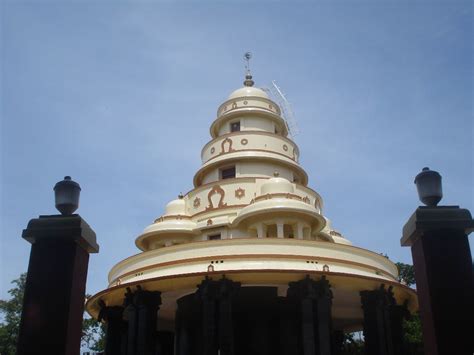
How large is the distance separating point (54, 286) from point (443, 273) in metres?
6.02

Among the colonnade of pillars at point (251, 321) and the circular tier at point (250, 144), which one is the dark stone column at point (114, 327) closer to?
the colonnade of pillars at point (251, 321)

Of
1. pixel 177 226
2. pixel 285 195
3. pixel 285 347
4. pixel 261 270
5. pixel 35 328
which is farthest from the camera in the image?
pixel 177 226

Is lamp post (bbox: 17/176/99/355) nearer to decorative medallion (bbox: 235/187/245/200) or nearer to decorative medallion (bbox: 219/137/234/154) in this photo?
decorative medallion (bbox: 235/187/245/200)

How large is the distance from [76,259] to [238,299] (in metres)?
14.9

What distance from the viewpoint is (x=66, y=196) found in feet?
28.9

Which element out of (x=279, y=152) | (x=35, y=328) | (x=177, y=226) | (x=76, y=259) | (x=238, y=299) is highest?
(x=279, y=152)

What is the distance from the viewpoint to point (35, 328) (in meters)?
7.91

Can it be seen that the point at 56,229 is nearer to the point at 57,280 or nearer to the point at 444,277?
the point at 57,280

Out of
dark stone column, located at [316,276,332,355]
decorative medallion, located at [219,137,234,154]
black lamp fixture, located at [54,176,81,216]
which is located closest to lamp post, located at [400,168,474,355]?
black lamp fixture, located at [54,176,81,216]

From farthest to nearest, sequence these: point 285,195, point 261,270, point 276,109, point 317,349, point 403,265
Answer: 1. point 403,265
2. point 276,109
3. point 285,195
4. point 261,270
5. point 317,349

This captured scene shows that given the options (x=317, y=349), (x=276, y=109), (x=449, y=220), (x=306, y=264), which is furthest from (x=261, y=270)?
(x=276, y=109)

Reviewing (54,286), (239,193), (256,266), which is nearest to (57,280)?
(54,286)

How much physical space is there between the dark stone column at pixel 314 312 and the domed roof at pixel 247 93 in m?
18.6

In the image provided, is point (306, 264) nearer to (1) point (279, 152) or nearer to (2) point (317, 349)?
(2) point (317, 349)
